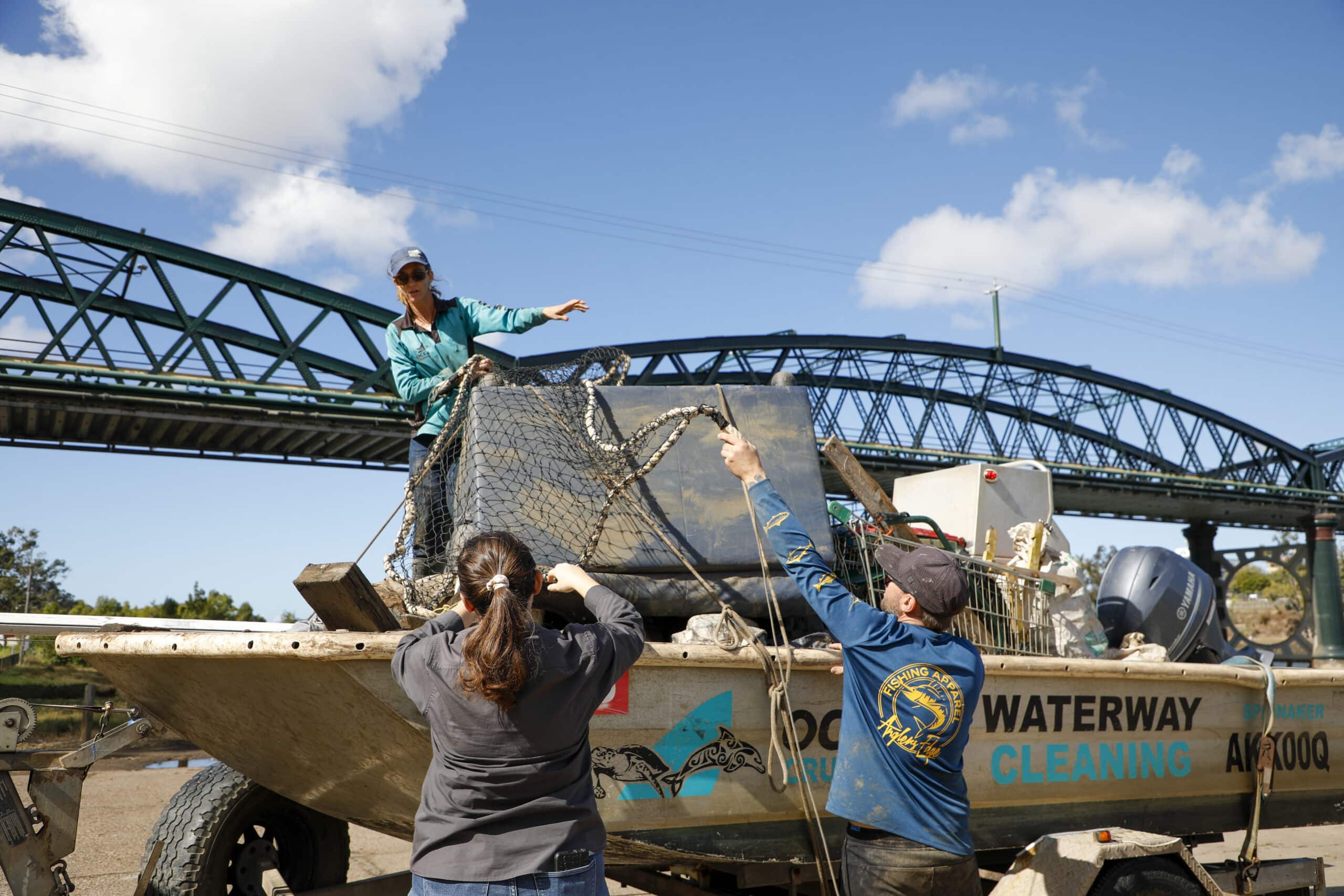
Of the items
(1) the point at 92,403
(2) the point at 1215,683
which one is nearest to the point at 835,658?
(2) the point at 1215,683

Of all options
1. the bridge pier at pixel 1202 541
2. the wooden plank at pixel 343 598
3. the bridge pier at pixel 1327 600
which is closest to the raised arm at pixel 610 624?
the wooden plank at pixel 343 598

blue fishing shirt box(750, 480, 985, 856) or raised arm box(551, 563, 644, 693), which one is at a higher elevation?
raised arm box(551, 563, 644, 693)

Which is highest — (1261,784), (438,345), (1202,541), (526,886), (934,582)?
(1202,541)

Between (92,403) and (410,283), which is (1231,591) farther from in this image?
(410,283)

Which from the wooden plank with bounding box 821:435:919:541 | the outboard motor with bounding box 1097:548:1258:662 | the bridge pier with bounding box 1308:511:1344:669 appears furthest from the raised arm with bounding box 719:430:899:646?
the bridge pier with bounding box 1308:511:1344:669

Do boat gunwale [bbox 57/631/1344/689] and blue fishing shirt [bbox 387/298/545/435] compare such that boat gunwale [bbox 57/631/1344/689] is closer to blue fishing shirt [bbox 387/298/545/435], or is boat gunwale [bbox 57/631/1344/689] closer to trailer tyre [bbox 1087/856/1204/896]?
trailer tyre [bbox 1087/856/1204/896]

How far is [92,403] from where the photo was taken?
20.8 metres

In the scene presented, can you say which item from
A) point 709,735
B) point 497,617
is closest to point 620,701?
point 709,735

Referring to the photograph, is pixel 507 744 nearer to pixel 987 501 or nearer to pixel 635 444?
pixel 635 444

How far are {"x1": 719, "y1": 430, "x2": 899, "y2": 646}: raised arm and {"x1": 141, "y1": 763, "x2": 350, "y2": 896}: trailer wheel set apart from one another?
245 cm

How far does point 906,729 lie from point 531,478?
1.94 meters

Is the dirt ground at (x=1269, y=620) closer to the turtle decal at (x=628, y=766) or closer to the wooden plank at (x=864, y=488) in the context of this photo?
the wooden plank at (x=864, y=488)

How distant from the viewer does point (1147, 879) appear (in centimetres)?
396

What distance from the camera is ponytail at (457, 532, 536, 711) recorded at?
231 cm
